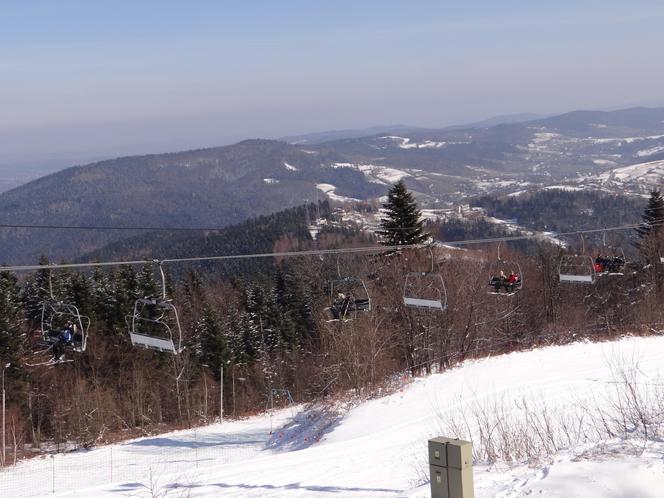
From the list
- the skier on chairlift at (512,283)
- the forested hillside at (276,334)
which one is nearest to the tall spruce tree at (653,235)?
the forested hillside at (276,334)

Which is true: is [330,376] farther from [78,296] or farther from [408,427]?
[78,296]

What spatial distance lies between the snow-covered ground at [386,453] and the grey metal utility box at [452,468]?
7.46 ft

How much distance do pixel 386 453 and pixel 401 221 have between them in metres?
20.6

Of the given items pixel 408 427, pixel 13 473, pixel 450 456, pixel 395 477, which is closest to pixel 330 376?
pixel 408 427

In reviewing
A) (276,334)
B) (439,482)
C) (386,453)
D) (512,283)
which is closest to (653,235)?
(512,283)

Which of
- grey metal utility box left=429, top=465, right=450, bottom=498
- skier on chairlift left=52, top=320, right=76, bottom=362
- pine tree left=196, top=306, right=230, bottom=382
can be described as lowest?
pine tree left=196, top=306, right=230, bottom=382

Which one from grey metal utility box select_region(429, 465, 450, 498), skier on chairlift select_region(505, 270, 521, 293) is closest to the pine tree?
skier on chairlift select_region(505, 270, 521, 293)

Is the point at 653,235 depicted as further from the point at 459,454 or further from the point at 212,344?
the point at 459,454

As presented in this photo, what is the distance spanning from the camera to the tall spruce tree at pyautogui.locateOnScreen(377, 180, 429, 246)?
1400 inches

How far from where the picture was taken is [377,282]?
112 ft

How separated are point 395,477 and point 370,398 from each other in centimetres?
1193

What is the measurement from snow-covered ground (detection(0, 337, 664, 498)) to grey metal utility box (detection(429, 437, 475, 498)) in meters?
2.27

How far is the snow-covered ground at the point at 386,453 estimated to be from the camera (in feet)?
27.6

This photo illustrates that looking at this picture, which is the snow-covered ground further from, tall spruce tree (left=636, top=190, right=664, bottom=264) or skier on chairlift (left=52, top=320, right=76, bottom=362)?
tall spruce tree (left=636, top=190, right=664, bottom=264)
